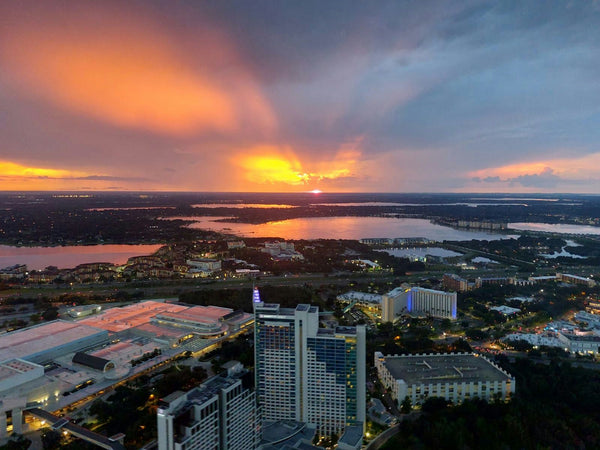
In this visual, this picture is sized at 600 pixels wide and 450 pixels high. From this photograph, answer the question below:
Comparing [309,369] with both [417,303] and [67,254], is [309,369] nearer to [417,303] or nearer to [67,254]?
[417,303]

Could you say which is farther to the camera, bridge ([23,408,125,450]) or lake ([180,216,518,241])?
lake ([180,216,518,241])

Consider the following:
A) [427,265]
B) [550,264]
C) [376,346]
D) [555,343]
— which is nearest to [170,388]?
[376,346]

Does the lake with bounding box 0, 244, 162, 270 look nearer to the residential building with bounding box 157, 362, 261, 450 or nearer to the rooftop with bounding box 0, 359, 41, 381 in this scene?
the rooftop with bounding box 0, 359, 41, 381

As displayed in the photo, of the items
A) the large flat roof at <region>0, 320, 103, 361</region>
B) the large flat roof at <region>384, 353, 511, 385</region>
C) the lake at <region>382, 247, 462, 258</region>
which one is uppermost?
the large flat roof at <region>0, 320, 103, 361</region>

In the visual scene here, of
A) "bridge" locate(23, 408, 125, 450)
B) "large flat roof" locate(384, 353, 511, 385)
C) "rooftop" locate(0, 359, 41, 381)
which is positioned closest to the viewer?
"bridge" locate(23, 408, 125, 450)

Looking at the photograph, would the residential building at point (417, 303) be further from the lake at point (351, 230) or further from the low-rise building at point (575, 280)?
the lake at point (351, 230)

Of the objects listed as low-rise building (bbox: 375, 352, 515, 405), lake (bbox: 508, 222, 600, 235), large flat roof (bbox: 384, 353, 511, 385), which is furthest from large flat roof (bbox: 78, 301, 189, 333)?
lake (bbox: 508, 222, 600, 235)

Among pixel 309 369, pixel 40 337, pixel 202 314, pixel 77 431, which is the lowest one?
pixel 77 431

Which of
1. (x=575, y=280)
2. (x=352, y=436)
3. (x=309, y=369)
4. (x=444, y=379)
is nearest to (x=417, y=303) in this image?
(x=444, y=379)
